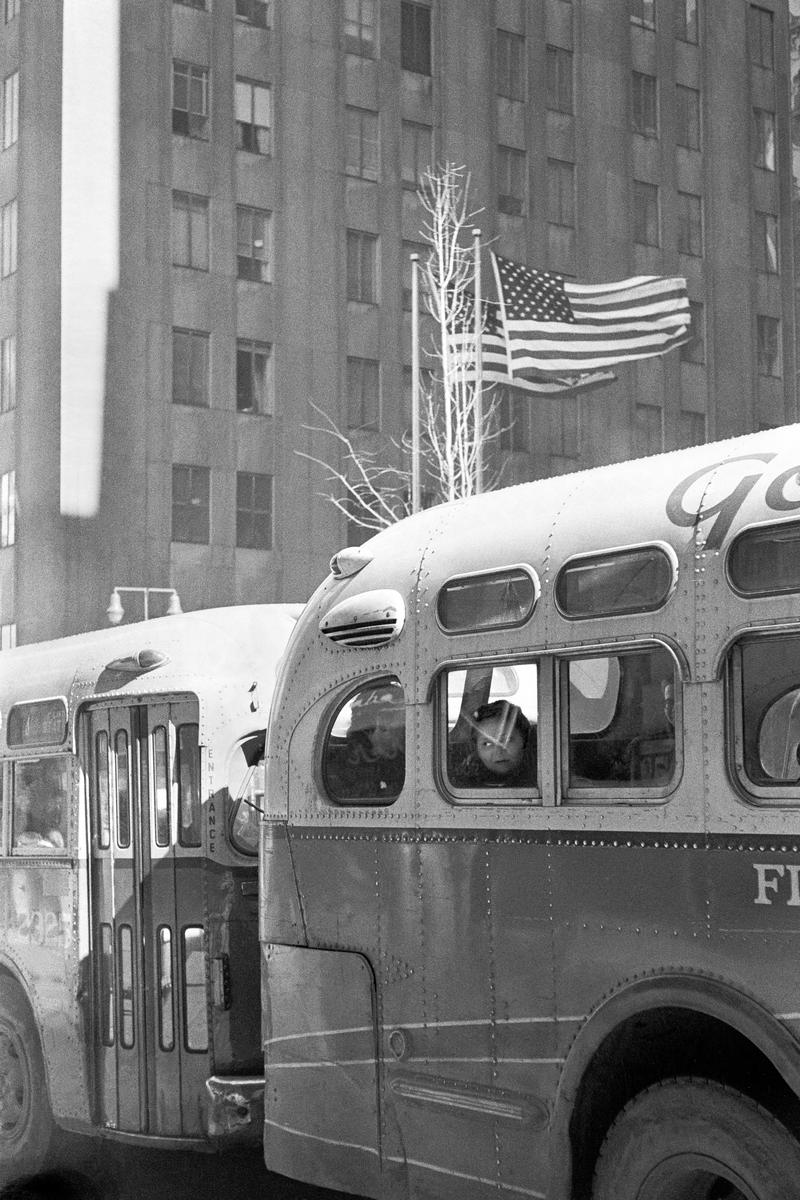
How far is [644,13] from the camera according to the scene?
52250mm

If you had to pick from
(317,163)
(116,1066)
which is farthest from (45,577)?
(116,1066)

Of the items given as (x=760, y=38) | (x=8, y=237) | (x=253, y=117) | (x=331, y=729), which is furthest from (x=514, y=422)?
(x=331, y=729)

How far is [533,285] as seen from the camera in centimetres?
2306

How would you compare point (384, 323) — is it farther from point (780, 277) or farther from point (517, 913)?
point (517, 913)

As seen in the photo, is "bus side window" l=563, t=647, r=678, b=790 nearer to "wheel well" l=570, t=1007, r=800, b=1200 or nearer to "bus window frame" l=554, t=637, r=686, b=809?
"bus window frame" l=554, t=637, r=686, b=809

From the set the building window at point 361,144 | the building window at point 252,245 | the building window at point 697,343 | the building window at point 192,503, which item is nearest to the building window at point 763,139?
the building window at point 697,343

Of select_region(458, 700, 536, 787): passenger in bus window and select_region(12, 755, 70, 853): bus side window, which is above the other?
select_region(458, 700, 536, 787): passenger in bus window

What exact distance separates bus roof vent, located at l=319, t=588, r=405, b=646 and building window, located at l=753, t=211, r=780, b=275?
50.1 m

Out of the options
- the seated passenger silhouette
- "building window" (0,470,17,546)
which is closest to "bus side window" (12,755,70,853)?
the seated passenger silhouette

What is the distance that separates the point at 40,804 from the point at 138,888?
1074mm

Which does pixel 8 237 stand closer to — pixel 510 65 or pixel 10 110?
pixel 10 110

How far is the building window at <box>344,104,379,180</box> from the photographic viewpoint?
45381mm

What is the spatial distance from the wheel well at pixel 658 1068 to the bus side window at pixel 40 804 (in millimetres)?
4113

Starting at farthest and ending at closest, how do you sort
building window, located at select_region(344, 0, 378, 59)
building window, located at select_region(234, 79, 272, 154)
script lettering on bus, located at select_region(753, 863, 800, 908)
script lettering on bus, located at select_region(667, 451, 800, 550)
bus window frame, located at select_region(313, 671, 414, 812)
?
building window, located at select_region(344, 0, 378, 59)
building window, located at select_region(234, 79, 272, 154)
bus window frame, located at select_region(313, 671, 414, 812)
script lettering on bus, located at select_region(667, 451, 800, 550)
script lettering on bus, located at select_region(753, 863, 800, 908)
